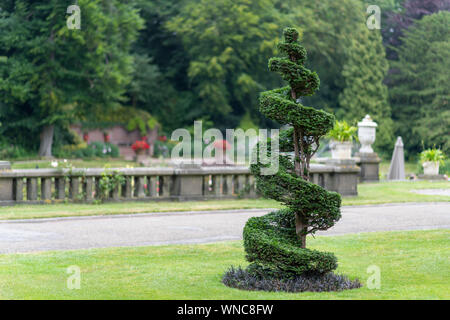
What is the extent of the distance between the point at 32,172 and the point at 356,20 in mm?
40691

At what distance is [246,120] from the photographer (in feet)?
164

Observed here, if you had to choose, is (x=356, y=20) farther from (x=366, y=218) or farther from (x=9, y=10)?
(x=366, y=218)

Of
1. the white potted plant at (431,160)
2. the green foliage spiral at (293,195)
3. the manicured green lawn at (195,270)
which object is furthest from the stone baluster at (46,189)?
the white potted plant at (431,160)

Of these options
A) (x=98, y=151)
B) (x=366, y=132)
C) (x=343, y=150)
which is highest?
(x=366, y=132)

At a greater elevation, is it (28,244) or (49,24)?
(49,24)

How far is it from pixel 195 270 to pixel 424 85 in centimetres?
4260

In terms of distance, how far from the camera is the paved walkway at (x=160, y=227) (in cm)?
1145

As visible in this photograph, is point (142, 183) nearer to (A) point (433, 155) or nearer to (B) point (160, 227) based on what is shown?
(B) point (160, 227)

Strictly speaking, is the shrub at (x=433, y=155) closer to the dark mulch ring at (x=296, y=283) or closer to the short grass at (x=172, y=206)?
the short grass at (x=172, y=206)

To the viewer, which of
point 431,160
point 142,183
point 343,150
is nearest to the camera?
point 142,183

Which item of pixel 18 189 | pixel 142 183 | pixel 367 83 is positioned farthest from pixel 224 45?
pixel 18 189

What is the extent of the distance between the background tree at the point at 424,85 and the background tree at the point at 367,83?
62.7 inches

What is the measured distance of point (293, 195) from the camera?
7.78 m

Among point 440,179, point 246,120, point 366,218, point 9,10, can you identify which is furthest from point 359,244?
point 246,120
